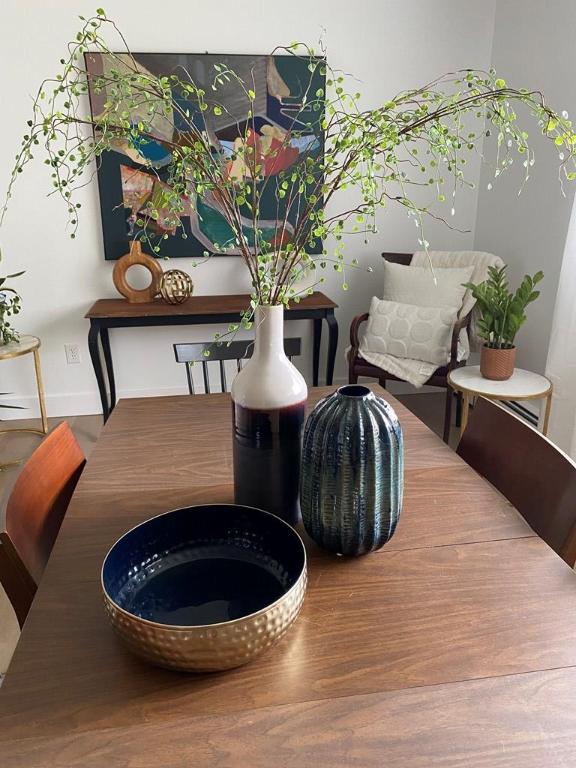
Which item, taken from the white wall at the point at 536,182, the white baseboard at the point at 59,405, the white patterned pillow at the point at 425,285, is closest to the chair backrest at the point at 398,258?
the white patterned pillow at the point at 425,285

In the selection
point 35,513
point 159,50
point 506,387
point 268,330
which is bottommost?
point 506,387

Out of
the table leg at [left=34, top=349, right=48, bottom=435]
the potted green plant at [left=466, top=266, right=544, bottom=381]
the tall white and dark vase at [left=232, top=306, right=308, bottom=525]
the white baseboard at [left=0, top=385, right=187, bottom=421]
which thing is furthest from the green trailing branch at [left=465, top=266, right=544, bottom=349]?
the table leg at [left=34, top=349, right=48, bottom=435]

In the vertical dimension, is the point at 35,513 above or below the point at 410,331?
above

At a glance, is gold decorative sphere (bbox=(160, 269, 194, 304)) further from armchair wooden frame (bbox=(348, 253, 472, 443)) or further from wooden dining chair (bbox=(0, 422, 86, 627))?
wooden dining chair (bbox=(0, 422, 86, 627))

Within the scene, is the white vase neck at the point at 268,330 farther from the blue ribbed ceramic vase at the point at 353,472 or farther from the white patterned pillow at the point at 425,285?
the white patterned pillow at the point at 425,285

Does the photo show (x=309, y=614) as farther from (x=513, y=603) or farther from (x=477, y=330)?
(x=477, y=330)

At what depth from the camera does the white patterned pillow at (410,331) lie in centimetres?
296

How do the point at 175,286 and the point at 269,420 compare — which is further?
the point at 175,286

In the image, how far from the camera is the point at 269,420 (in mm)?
967

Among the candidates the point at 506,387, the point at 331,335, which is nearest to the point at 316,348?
the point at 331,335

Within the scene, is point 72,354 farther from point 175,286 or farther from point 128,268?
point 175,286

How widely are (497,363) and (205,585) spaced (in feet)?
6.68

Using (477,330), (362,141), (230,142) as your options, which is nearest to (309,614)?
(362,141)

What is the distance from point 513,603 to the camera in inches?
33.0
